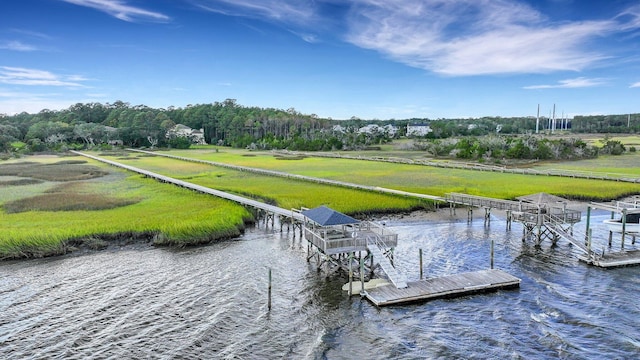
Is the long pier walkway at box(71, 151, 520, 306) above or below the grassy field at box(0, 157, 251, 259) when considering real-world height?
below

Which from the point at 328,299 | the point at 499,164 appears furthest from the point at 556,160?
the point at 328,299

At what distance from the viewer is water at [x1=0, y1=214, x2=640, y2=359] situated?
1734 cm

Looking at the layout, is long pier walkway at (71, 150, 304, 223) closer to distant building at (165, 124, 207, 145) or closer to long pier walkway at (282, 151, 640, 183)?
long pier walkway at (282, 151, 640, 183)

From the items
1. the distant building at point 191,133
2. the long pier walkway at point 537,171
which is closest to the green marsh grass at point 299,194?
the long pier walkway at point 537,171

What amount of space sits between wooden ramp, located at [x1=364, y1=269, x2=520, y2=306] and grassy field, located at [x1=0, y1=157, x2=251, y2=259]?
46.6 feet

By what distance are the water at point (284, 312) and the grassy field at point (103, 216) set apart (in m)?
1.95

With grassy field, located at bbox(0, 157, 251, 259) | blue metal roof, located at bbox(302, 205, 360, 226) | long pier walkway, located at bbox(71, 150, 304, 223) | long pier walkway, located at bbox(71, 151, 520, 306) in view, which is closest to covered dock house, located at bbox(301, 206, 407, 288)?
blue metal roof, located at bbox(302, 205, 360, 226)

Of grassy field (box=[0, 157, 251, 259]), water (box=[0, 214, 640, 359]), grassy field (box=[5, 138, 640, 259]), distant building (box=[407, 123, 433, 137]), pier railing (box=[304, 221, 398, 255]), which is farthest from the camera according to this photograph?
distant building (box=[407, 123, 433, 137])

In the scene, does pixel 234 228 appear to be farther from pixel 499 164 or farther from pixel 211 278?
pixel 499 164

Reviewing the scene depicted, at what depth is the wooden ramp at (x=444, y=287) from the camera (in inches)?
845

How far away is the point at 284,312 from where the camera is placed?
67.3 feet

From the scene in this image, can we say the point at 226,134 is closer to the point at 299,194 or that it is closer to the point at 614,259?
the point at 299,194

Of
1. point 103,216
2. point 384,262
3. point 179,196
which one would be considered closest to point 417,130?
point 179,196

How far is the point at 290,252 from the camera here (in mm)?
29734
